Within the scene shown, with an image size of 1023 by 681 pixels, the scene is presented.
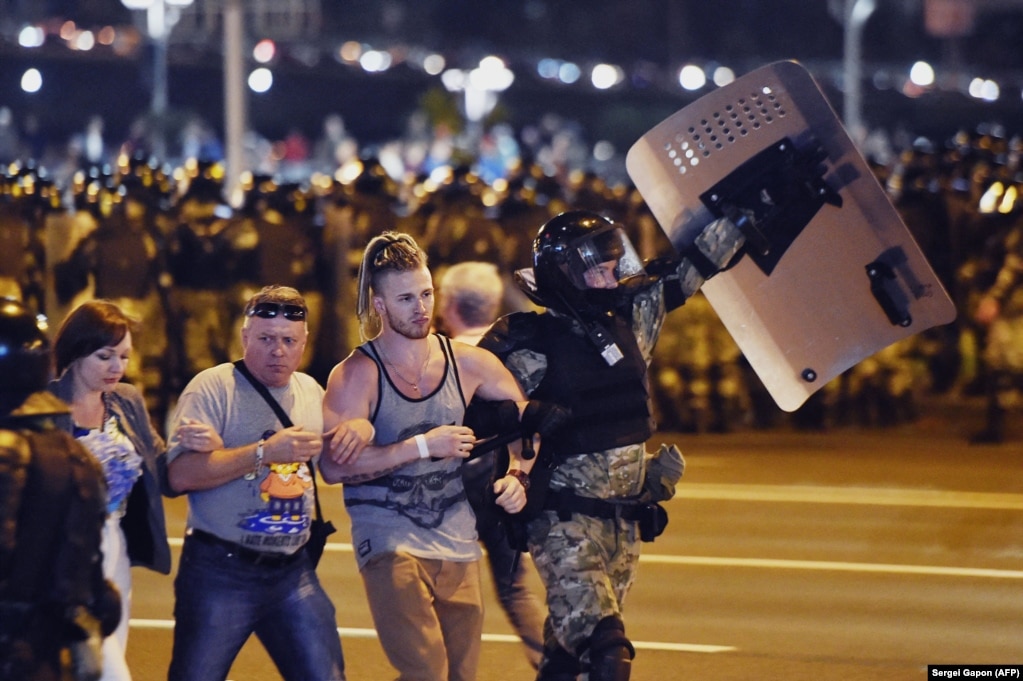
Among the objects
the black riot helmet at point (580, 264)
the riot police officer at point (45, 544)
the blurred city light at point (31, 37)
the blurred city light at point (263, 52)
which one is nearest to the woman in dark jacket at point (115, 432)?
the riot police officer at point (45, 544)

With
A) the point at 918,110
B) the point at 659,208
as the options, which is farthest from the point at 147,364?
the point at 918,110

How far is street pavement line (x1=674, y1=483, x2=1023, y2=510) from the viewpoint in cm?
1086

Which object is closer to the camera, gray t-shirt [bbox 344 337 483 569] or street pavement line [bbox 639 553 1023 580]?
gray t-shirt [bbox 344 337 483 569]

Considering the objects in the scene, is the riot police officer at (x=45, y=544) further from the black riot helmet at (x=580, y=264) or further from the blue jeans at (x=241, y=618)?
the black riot helmet at (x=580, y=264)

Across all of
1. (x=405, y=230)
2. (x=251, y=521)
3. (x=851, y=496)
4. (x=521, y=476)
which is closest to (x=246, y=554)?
(x=251, y=521)

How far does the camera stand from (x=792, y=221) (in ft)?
18.1

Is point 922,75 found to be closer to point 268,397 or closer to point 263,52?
point 263,52

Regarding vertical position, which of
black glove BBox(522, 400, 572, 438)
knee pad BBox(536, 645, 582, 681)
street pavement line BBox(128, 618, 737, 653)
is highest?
black glove BBox(522, 400, 572, 438)

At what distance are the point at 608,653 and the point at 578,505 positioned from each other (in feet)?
1.72

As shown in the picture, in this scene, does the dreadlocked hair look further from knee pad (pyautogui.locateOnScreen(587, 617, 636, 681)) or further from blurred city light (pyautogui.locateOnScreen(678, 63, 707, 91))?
blurred city light (pyautogui.locateOnScreen(678, 63, 707, 91))

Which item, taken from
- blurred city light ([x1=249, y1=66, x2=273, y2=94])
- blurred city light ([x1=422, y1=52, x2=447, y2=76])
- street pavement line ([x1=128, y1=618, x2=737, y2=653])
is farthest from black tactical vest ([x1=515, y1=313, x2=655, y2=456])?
blurred city light ([x1=422, y1=52, x2=447, y2=76])

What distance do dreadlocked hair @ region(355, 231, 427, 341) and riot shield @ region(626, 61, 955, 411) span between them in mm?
820

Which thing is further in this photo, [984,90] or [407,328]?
[984,90]

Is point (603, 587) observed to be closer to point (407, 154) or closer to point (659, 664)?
point (659, 664)
